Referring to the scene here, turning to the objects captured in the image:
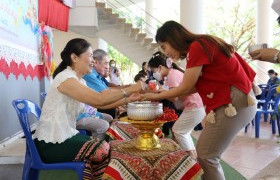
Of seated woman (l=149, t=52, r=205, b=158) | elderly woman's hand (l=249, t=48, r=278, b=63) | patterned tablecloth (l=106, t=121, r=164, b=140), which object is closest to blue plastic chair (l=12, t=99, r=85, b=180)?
patterned tablecloth (l=106, t=121, r=164, b=140)

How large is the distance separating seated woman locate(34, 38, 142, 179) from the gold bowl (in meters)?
0.23

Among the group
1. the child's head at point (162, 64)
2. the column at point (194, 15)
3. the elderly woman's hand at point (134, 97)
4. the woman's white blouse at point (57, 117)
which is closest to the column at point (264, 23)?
the column at point (194, 15)

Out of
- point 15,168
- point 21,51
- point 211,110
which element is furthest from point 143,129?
point 21,51

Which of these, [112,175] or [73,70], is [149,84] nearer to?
[73,70]

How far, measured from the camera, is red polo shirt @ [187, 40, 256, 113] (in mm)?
1670

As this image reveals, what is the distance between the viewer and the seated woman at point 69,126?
1752 mm

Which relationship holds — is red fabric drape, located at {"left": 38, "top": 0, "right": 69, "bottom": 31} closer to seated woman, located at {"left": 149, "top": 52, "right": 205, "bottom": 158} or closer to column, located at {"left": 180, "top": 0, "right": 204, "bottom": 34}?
column, located at {"left": 180, "top": 0, "right": 204, "bottom": 34}

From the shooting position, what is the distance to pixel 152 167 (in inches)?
55.8

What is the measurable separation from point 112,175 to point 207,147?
591 millimetres

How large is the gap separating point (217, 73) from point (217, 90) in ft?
0.31

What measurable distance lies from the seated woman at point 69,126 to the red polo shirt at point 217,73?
379 millimetres

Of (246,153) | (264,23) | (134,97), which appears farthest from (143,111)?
Result: (264,23)

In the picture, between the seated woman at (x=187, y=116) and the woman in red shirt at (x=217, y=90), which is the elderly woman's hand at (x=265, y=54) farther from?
the seated woman at (x=187, y=116)

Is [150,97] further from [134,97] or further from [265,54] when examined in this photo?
[265,54]
